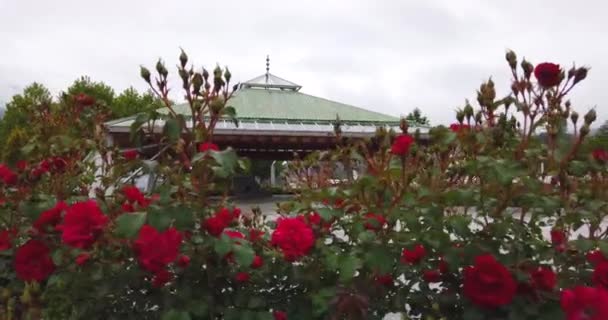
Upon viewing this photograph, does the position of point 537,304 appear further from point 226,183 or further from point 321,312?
point 226,183

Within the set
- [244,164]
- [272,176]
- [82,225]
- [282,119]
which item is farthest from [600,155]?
[272,176]

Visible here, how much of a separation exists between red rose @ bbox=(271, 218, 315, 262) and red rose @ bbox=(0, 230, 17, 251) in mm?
1047

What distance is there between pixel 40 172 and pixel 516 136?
1.66m

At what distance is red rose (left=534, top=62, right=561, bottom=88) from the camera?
5.23 feet

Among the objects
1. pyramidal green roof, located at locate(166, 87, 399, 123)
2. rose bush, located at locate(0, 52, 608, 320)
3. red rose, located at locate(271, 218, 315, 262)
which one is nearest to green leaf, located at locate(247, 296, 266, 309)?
rose bush, located at locate(0, 52, 608, 320)

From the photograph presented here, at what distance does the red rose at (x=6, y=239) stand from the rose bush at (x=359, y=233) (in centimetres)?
20

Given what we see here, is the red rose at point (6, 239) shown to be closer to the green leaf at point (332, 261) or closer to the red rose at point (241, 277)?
the red rose at point (241, 277)

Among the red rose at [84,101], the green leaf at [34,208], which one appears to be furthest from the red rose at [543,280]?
the red rose at [84,101]

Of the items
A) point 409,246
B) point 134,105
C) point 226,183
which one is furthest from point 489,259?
point 134,105

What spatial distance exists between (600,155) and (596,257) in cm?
34

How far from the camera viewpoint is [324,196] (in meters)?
1.70

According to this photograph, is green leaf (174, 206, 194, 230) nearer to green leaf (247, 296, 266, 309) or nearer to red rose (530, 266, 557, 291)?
green leaf (247, 296, 266, 309)

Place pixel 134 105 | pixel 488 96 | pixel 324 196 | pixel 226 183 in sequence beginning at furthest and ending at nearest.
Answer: pixel 134 105 < pixel 488 96 < pixel 324 196 < pixel 226 183

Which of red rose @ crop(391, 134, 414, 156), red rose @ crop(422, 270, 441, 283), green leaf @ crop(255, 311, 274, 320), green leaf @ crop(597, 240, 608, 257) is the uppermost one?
red rose @ crop(391, 134, 414, 156)
